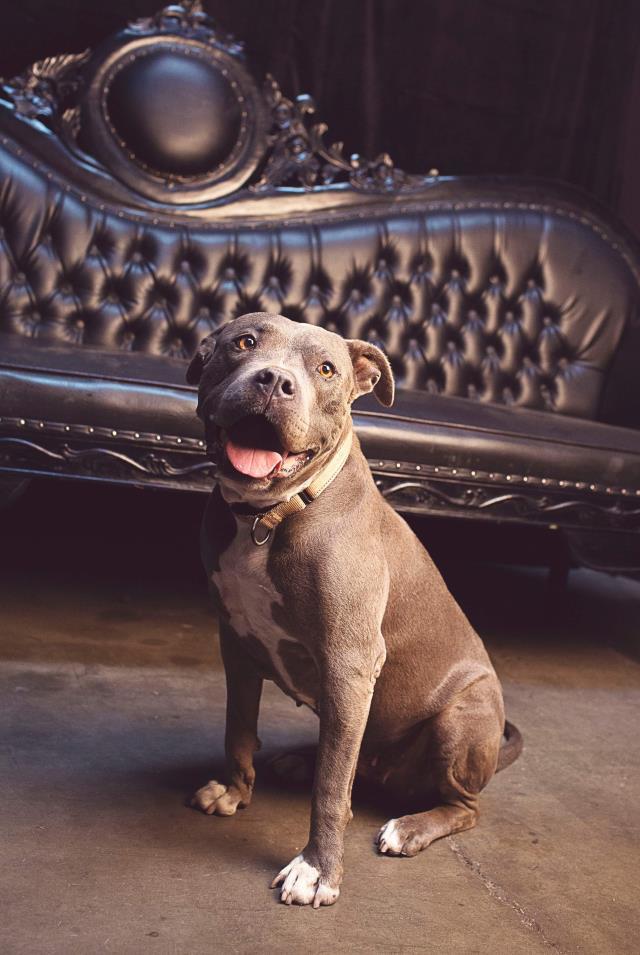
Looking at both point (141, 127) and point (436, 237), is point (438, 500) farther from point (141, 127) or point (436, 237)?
point (141, 127)

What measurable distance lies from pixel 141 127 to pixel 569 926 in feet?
10.4

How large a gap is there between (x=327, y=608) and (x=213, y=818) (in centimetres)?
54

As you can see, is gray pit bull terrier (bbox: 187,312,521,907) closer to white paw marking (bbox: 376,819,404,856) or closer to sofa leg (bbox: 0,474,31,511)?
white paw marking (bbox: 376,819,404,856)

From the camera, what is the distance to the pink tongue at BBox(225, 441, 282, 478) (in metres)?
1.69

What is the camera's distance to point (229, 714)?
2047 mm

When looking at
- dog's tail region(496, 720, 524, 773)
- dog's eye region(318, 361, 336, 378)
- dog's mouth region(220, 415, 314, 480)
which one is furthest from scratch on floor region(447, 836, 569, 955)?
dog's eye region(318, 361, 336, 378)

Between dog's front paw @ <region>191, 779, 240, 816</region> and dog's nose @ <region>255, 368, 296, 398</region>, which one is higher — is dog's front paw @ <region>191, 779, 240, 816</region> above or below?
below

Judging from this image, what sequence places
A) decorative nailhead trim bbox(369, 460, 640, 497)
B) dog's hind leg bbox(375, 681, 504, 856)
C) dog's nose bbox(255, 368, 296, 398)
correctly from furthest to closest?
decorative nailhead trim bbox(369, 460, 640, 497) → dog's hind leg bbox(375, 681, 504, 856) → dog's nose bbox(255, 368, 296, 398)

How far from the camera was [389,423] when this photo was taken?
311cm

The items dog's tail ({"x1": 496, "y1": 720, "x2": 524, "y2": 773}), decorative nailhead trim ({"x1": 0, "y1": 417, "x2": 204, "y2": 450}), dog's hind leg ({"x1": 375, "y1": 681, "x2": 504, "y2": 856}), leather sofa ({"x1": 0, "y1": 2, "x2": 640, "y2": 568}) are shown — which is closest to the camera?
dog's hind leg ({"x1": 375, "y1": 681, "x2": 504, "y2": 856})

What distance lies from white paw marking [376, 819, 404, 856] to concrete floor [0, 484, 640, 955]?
0.02 meters

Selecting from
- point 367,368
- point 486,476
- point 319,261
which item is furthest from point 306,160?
point 367,368

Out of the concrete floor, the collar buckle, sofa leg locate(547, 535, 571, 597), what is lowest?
sofa leg locate(547, 535, 571, 597)

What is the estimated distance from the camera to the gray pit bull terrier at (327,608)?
1.73 m
